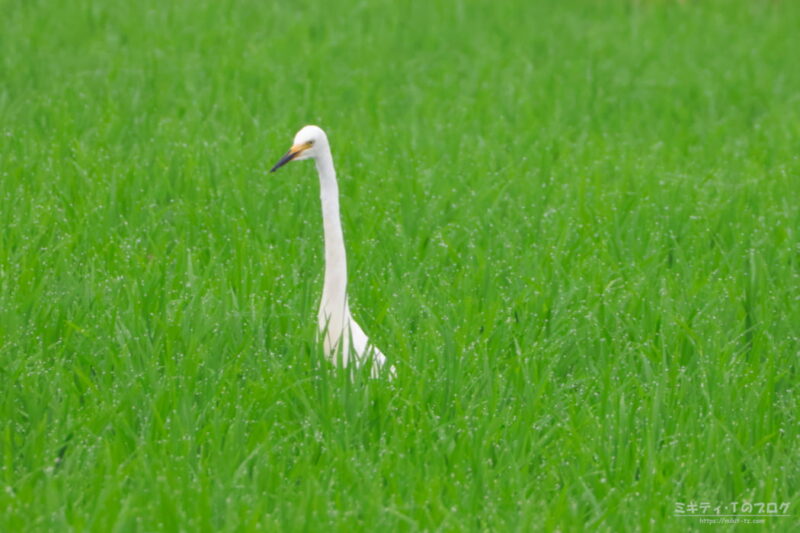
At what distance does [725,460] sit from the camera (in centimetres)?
355

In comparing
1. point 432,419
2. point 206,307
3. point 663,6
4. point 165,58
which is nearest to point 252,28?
point 165,58

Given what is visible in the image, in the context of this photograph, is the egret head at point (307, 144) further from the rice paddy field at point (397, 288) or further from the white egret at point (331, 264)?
the rice paddy field at point (397, 288)

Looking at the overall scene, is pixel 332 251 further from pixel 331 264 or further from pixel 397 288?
pixel 397 288

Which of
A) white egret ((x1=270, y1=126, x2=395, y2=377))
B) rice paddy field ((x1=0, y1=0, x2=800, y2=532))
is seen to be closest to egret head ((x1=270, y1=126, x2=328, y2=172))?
white egret ((x1=270, y1=126, x2=395, y2=377))

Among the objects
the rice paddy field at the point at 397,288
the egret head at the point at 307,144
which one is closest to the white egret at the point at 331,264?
the egret head at the point at 307,144

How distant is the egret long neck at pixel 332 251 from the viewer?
409cm

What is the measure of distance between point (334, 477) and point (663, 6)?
844 cm

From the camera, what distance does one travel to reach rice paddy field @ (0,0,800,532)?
3.35 metres

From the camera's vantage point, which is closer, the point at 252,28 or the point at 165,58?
the point at 165,58

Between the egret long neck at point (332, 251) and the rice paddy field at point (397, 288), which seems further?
the egret long neck at point (332, 251)

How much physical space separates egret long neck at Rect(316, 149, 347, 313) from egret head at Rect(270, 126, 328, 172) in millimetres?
35

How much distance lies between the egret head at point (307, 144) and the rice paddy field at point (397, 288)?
0.56 m

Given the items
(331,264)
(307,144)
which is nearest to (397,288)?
(331,264)

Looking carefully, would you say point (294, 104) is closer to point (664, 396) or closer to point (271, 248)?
point (271, 248)
